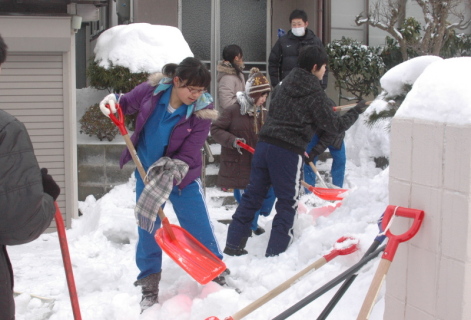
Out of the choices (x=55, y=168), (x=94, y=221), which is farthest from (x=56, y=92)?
(x=94, y=221)

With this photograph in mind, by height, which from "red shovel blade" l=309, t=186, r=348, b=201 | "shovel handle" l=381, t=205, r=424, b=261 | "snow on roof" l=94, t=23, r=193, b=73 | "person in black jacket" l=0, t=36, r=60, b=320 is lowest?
"red shovel blade" l=309, t=186, r=348, b=201

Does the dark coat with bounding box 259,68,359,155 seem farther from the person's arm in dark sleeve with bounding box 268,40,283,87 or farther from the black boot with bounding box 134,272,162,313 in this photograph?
the person's arm in dark sleeve with bounding box 268,40,283,87

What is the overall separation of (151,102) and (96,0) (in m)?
2.67

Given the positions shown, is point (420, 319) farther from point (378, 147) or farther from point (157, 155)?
point (378, 147)

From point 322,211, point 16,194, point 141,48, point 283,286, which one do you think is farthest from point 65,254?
point 141,48

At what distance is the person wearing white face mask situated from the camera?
26.0ft

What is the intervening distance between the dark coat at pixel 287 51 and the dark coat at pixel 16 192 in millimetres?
6067

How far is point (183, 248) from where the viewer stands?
4156mm

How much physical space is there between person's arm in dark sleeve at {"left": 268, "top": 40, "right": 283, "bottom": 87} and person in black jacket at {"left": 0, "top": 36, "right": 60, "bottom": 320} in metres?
6.02

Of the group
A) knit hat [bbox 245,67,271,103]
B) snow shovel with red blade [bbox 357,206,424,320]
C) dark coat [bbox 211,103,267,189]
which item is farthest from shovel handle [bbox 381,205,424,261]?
dark coat [bbox 211,103,267,189]

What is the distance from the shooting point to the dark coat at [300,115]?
15.9 ft

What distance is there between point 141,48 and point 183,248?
4.62m

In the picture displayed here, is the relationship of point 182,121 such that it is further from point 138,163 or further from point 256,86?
point 256,86

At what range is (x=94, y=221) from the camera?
6.58 metres
